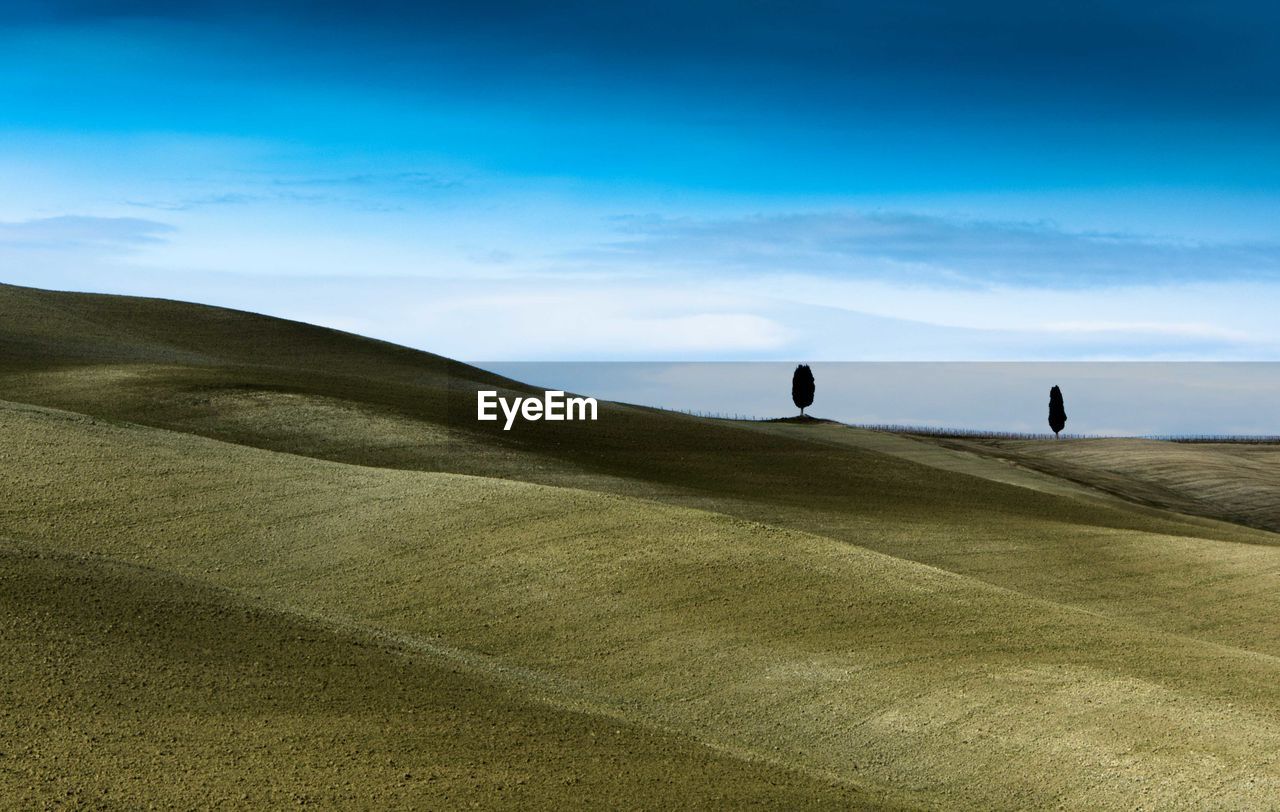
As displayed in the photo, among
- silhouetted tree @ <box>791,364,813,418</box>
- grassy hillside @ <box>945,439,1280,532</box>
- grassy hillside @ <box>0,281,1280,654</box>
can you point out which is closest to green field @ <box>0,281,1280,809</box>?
grassy hillside @ <box>0,281,1280,654</box>

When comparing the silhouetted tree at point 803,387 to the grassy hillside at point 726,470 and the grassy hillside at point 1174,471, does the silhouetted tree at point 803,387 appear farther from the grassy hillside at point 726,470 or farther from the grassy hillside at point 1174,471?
the grassy hillside at point 726,470

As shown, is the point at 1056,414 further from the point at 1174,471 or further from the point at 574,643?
the point at 574,643

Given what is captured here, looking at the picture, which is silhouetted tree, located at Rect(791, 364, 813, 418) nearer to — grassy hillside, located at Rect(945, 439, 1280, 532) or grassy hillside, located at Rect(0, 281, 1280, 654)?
grassy hillside, located at Rect(945, 439, 1280, 532)

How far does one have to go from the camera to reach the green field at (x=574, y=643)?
10.6 metres

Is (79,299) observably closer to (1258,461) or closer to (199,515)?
(199,515)

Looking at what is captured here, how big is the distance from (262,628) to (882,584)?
8510mm

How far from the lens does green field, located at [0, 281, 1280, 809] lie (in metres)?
10.6

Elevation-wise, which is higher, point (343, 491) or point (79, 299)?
point (79, 299)

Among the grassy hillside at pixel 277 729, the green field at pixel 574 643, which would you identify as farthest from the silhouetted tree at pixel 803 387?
the grassy hillside at pixel 277 729

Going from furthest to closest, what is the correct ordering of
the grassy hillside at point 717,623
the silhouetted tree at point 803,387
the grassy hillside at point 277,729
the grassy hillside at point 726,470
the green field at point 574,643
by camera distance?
the silhouetted tree at point 803,387
the grassy hillside at point 726,470
the grassy hillside at point 717,623
the green field at point 574,643
the grassy hillside at point 277,729

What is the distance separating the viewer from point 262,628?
45.3 ft

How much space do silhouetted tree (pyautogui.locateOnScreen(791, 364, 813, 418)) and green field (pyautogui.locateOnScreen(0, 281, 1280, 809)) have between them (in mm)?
48856

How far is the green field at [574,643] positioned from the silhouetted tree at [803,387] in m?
48.9

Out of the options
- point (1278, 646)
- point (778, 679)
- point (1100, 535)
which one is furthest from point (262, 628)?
point (1100, 535)
